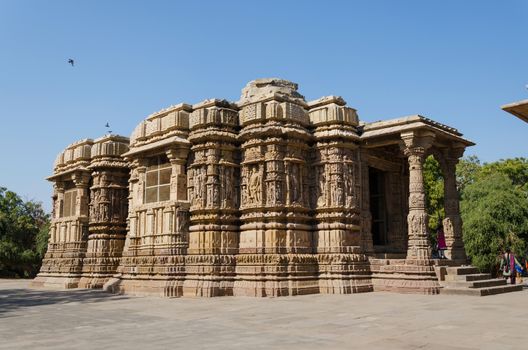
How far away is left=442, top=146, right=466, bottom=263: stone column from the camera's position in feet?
57.5

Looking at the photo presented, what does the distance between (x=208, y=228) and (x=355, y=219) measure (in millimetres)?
4736

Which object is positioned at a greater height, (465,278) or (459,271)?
(459,271)

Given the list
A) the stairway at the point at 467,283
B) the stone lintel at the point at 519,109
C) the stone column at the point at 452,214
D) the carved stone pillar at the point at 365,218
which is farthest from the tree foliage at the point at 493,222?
the stone lintel at the point at 519,109

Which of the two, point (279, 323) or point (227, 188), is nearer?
point (279, 323)

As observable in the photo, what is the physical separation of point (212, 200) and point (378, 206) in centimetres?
710

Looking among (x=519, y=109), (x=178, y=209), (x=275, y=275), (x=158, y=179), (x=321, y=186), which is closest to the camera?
(x=519, y=109)

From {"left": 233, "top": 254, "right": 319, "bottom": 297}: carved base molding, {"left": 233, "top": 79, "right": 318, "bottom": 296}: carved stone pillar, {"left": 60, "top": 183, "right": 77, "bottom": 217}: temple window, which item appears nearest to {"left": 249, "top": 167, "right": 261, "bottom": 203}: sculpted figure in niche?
{"left": 233, "top": 79, "right": 318, "bottom": 296}: carved stone pillar

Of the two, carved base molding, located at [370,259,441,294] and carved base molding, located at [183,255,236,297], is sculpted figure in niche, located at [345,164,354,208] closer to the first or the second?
carved base molding, located at [370,259,441,294]

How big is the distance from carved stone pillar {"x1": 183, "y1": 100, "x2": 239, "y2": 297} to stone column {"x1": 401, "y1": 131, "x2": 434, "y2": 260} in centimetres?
546

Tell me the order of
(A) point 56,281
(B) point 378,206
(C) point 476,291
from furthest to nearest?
(A) point 56,281 → (B) point 378,206 → (C) point 476,291

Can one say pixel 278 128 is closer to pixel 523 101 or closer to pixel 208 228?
pixel 208 228

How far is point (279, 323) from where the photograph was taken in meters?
9.12

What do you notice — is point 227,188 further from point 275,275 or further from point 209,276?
point 275,275

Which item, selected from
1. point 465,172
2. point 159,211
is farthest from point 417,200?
point 465,172
